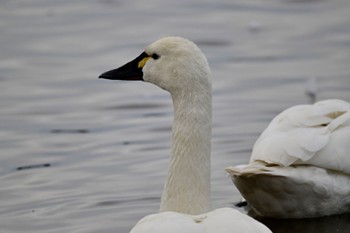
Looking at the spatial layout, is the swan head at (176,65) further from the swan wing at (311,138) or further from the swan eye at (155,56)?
the swan wing at (311,138)

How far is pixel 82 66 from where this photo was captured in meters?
12.9

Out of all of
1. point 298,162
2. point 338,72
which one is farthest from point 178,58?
point 338,72

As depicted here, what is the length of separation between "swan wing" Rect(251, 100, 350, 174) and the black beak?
1098 mm

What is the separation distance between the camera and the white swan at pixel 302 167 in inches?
305

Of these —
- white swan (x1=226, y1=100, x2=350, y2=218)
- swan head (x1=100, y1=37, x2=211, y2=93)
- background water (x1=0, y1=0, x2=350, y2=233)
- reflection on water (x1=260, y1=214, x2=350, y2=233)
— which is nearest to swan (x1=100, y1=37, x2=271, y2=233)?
swan head (x1=100, y1=37, x2=211, y2=93)

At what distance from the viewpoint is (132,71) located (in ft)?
24.5

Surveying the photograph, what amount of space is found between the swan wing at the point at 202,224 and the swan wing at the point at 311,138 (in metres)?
2.07

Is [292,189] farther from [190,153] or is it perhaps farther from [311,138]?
[190,153]

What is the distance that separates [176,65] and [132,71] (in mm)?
559

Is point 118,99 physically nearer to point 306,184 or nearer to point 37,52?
point 37,52

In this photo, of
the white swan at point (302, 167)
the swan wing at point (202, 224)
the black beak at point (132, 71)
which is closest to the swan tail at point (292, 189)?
the white swan at point (302, 167)

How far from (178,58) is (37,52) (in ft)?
21.7

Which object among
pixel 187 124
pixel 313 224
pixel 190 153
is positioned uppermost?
pixel 187 124

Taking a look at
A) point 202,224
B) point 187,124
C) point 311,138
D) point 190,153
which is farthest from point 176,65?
point 202,224
